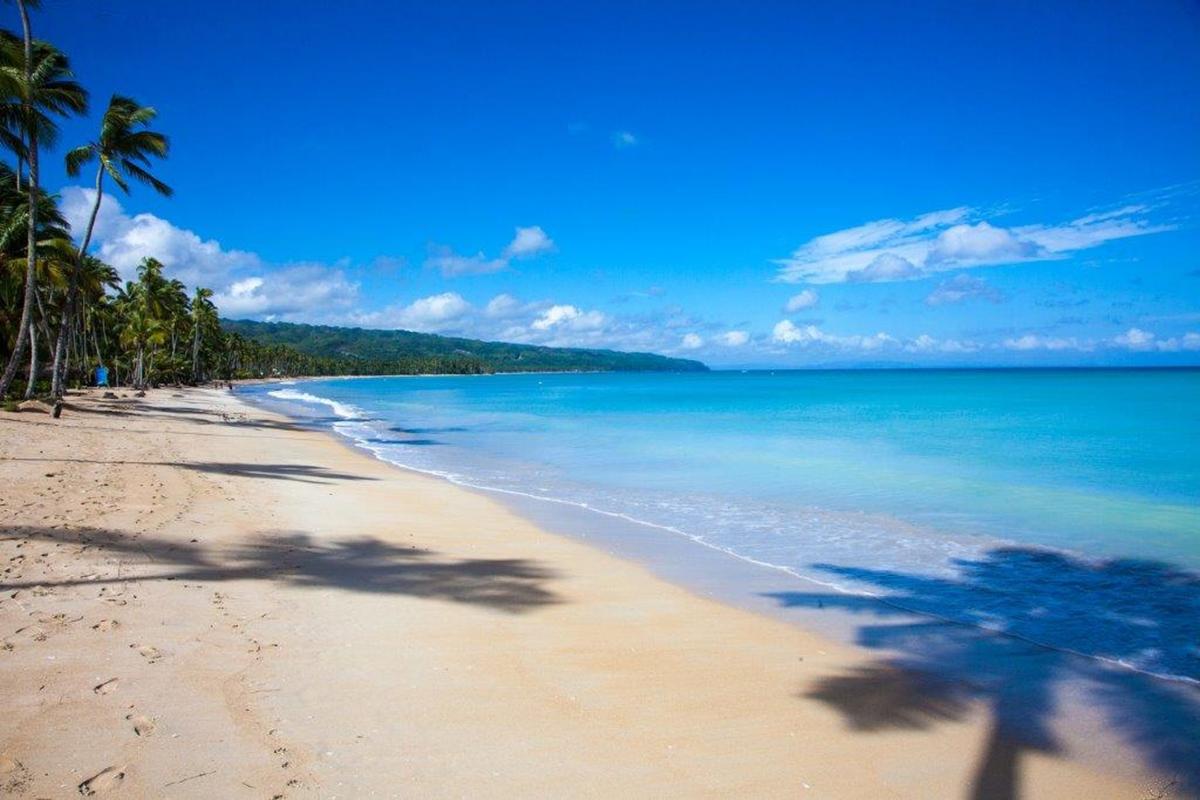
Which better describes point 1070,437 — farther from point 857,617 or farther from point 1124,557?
point 857,617

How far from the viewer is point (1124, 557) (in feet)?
31.4

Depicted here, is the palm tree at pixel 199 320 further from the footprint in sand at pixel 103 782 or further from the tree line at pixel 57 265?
the footprint in sand at pixel 103 782

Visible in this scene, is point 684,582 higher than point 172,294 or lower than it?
lower

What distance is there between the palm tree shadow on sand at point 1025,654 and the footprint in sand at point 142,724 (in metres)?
4.20

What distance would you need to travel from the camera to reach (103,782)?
3207 mm

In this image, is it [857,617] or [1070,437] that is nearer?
[857,617]

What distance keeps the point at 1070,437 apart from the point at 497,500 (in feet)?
86.4

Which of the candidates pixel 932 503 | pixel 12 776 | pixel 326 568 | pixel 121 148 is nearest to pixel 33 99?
pixel 121 148

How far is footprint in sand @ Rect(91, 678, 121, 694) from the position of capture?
4.06 meters

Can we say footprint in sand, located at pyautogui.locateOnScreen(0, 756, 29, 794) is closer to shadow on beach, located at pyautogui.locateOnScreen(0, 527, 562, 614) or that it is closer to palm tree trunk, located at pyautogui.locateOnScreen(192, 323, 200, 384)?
shadow on beach, located at pyautogui.locateOnScreen(0, 527, 562, 614)

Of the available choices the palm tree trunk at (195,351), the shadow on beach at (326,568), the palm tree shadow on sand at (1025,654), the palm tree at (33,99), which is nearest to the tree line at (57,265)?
the palm tree at (33,99)

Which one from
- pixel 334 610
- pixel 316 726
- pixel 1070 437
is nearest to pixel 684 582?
pixel 334 610

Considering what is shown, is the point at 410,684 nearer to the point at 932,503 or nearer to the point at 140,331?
the point at 932,503

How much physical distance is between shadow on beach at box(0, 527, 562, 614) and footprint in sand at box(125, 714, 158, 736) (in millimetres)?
2759
